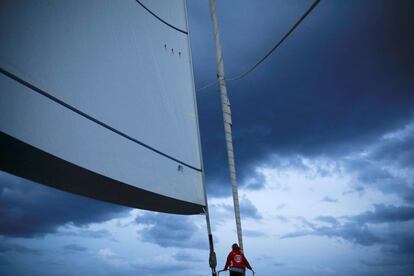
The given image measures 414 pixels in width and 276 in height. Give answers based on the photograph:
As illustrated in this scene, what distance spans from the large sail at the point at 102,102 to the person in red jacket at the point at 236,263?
2.82 ft

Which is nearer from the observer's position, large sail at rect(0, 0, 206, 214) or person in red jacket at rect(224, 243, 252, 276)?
large sail at rect(0, 0, 206, 214)

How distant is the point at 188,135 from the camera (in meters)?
5.53

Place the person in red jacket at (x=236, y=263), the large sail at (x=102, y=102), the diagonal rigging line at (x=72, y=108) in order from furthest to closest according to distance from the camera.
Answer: the person in red jacket at (x=236, y=263) → the large sail at (x=102, y=102) → the diagonal rigging line at (x=72, y=108)

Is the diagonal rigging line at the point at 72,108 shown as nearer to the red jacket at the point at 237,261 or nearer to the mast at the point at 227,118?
the mast at the point at 227,118

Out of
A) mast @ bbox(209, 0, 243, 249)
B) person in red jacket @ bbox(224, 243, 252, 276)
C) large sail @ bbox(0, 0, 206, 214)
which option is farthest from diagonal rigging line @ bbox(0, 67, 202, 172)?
person in red jacket @ bbox(224, 243, 252, 276)

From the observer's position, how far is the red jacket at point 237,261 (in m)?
5.35

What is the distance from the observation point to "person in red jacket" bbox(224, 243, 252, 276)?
534 centimetres

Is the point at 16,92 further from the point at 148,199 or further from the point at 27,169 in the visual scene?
the point at 148,199

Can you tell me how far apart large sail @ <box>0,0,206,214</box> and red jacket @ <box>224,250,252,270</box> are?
0.87m

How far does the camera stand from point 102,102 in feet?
12.9

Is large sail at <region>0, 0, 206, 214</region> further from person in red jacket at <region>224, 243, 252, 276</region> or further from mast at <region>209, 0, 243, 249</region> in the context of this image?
person in red jacket at <region>224, 243, 252, 276</region>

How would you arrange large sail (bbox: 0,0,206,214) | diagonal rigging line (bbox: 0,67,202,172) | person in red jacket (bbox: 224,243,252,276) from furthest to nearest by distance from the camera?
person in red jacket (bbox: 224,243,252,276), large sail (bbox: 0,0,206,214), diagonal rigging line (bbox: 0,67,202,172)

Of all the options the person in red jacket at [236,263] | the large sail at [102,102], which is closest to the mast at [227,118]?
the person in red jacket at [236,263]

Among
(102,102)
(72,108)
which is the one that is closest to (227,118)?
(102,102)
